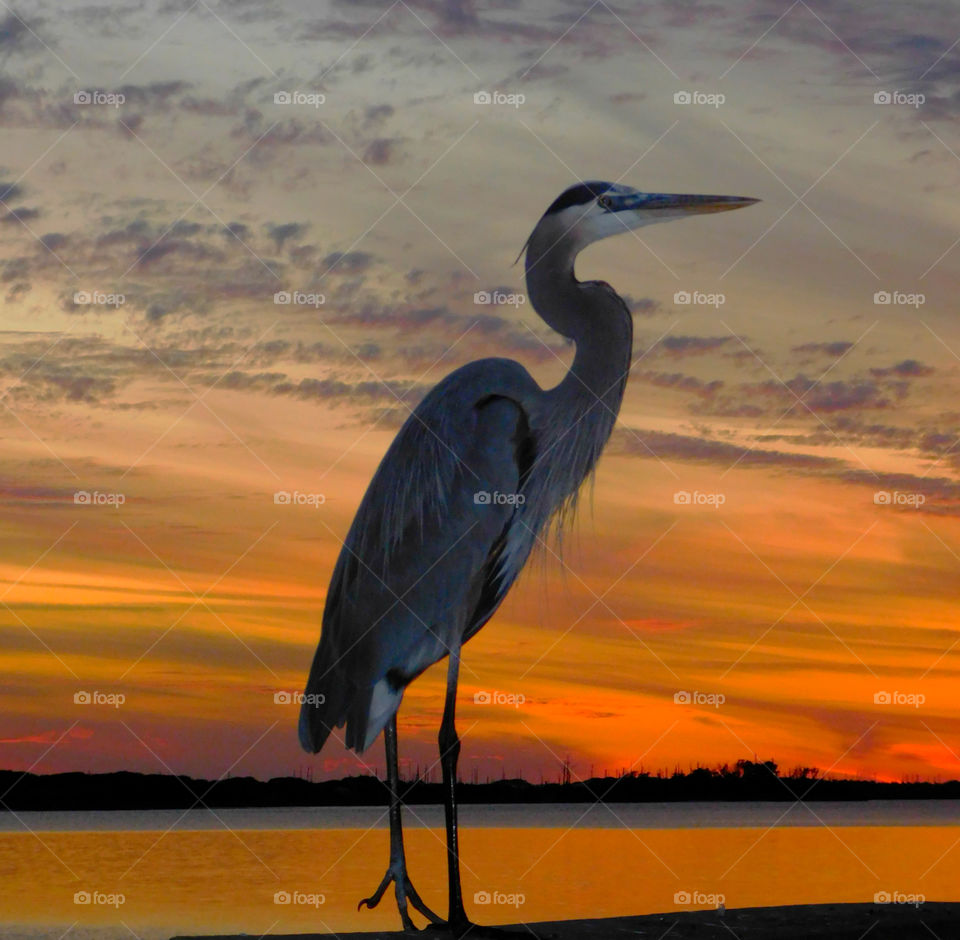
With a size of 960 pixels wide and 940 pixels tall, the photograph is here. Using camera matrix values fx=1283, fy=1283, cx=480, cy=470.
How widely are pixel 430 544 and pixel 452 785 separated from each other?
1.34 metres

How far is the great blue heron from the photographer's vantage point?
6.73m

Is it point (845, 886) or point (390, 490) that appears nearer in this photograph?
point (390, 490)

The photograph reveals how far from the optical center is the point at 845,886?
2341 centimetres

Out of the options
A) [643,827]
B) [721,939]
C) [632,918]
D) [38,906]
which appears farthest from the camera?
[643,827]

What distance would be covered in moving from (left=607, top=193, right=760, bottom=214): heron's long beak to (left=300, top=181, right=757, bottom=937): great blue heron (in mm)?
17

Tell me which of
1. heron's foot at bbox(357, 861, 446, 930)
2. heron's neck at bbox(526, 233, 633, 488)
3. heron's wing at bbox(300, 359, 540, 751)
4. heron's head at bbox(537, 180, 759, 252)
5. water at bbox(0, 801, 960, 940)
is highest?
heron's head at bbox(537, 180, 759, 252)

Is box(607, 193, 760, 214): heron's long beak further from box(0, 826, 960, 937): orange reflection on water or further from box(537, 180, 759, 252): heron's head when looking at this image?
box(0, 826, 960, 937): orange reflection on water

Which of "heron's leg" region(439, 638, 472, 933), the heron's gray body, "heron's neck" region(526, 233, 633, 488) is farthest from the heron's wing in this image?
"heron's leg" region(439, 638, 472, 933)

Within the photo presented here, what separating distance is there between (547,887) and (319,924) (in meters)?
5.68

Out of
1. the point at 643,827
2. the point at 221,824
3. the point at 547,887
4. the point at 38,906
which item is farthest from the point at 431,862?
the point at 221,824

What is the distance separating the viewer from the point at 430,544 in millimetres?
6816

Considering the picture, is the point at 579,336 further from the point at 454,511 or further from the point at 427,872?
the point at 427,872

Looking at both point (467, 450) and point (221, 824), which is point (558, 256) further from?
point (221, 824)

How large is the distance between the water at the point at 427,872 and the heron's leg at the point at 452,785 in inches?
57.2
